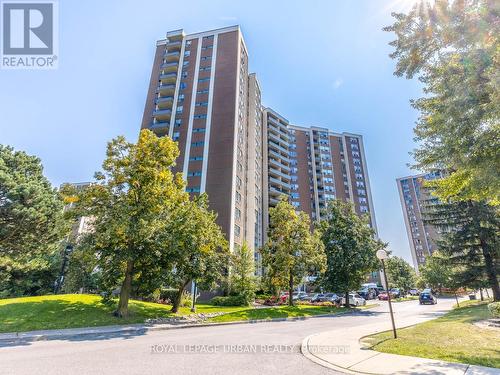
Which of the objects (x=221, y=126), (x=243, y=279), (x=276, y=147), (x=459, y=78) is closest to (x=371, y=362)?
(x=459, y=78)

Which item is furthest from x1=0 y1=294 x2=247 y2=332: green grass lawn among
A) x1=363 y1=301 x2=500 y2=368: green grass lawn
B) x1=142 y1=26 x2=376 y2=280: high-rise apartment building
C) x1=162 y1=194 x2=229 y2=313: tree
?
x1=142 y1=26 x2=376 y2=280: high-rise apartment building

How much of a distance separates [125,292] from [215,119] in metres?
40.0

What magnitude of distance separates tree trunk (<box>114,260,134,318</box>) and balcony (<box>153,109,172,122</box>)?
43.0 metres

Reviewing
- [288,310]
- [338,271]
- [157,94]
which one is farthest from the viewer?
[157,94]

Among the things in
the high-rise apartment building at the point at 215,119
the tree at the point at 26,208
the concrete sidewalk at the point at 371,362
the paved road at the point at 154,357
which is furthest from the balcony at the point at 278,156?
the concrete sidewalk at the point at 371,362

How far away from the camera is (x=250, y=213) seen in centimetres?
5578

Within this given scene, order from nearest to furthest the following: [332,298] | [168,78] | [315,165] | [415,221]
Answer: [332,298]
[168,78]
[315,165]
[415,221]

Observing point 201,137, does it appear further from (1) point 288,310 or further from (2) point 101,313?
(2) point 101,313

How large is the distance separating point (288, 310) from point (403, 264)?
65.2 m

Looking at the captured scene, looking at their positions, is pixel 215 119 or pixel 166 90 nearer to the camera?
pixel 215 119

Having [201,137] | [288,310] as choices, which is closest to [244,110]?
[201,137]

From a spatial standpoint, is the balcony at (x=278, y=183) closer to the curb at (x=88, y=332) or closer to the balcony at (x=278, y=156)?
the balcony at (x=278, y=156)

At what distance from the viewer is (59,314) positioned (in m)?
15.9

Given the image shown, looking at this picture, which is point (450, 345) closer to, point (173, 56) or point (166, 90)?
point (166, 90)
